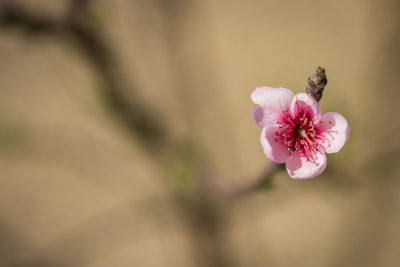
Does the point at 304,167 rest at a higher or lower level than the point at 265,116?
lower

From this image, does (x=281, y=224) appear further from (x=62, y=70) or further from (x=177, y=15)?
(x=62, y=70)

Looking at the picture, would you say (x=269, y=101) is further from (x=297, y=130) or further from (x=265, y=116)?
(x=297, y=130)

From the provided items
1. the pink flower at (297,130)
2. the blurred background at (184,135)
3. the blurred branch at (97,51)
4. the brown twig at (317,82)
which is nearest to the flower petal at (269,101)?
the pink flower at (297,130)

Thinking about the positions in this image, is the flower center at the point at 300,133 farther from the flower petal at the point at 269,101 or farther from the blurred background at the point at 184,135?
the blurred background at the point at 184,135

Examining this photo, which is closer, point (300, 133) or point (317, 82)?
point (317, 82)

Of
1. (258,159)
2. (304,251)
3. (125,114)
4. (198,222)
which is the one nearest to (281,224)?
(304,251)

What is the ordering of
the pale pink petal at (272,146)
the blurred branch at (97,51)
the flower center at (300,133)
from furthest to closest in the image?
1. the blurred branch at (97,51)
2. the flower center at (300,133)
3. the pale pink petal at (272,146)

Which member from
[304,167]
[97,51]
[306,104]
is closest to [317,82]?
[306,104]
